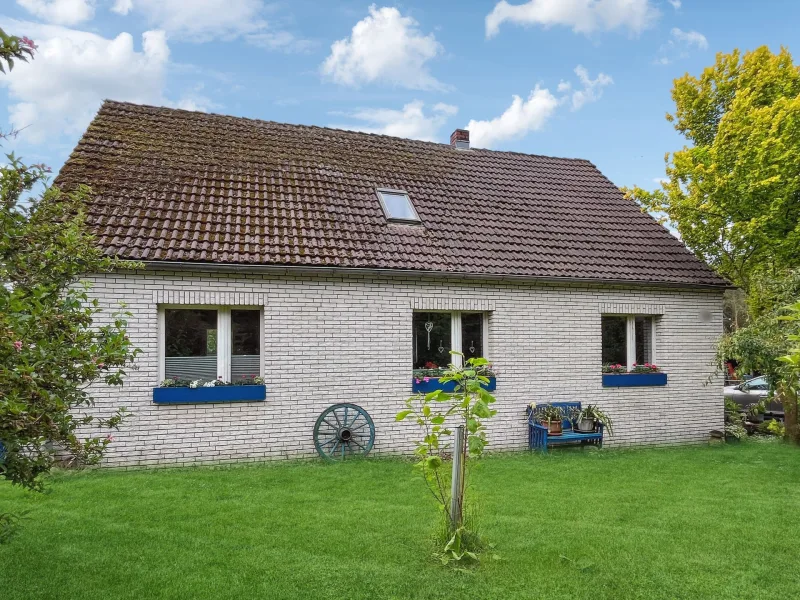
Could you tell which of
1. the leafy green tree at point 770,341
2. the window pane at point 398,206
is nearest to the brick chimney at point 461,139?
the window pane at point 398,206

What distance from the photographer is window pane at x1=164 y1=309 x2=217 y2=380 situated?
341 inches

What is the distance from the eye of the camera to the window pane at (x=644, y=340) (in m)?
11.4

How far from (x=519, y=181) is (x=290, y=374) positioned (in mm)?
7319

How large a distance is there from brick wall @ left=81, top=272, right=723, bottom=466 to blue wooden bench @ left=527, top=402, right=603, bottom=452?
164 mm

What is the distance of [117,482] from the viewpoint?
729 cm

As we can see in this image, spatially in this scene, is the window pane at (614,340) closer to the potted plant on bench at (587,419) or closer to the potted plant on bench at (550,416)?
the potted plant on bench at (587,419)

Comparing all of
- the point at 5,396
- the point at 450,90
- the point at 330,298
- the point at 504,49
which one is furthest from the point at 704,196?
the point at 5,396

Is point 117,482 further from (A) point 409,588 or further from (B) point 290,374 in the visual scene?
(A) point 409,588

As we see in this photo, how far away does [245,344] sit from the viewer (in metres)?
9.06

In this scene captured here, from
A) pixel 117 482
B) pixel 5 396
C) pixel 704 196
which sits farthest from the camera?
pixel 704 196

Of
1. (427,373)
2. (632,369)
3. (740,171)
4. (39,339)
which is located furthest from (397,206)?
(39,339)

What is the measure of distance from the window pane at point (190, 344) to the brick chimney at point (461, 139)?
8.13 metres

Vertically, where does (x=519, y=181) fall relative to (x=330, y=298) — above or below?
above

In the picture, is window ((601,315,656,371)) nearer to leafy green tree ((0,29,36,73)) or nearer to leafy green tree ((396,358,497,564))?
leafy green tree ((396,358,497,564))
